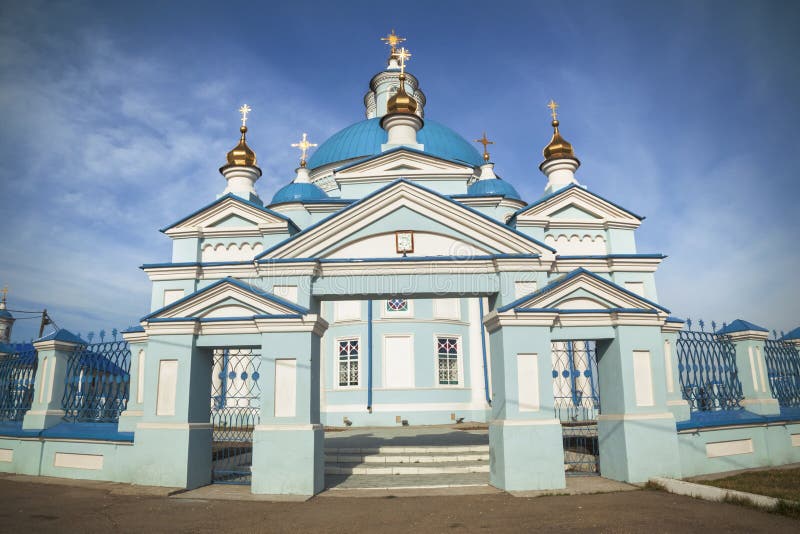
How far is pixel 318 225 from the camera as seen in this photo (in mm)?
9578

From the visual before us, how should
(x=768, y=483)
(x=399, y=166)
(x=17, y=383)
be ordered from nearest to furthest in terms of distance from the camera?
1. (x=768, y=483)
2. (x=17, y=383)
3. (x=399, y=166)

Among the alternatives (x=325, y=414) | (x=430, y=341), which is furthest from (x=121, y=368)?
(x=430, y=341)

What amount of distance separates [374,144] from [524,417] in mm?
17963

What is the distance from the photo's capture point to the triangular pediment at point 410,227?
958 cm

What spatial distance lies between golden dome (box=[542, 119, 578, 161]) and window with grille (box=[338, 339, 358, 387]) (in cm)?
900

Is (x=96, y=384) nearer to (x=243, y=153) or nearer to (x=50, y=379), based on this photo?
(x=50, y=379)

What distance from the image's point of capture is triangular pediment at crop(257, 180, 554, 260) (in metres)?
9.58

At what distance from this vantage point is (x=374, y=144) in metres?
24.3

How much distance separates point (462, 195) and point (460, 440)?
706 centimetres

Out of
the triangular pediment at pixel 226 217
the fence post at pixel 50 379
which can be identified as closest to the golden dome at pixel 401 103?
the triangular pediment at pixel 226 217

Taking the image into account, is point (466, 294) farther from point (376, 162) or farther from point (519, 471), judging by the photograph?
point (376, 162)

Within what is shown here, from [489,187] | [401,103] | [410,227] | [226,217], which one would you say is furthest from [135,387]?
[489,187]

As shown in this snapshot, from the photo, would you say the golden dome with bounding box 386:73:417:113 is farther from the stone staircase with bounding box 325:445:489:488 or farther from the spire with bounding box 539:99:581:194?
the stone staircase with bounding box 325:445:489:488

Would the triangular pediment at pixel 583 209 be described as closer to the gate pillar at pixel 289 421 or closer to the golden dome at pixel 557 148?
the golden dome at pixel 557 148
